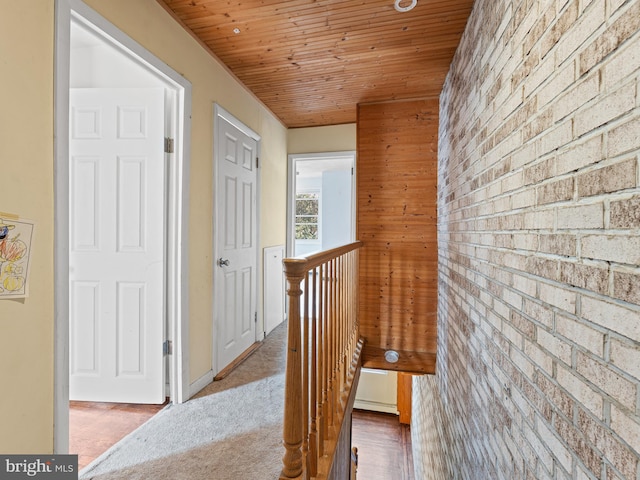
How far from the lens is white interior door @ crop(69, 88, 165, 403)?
1.92m

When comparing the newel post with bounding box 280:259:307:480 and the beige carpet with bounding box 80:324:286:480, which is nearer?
the newel post with bounding box 280:259:307:480

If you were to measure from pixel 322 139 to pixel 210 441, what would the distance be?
10.6 ft

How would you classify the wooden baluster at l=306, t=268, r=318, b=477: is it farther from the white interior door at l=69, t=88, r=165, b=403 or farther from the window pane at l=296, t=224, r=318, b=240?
the window pane at l=296, t=224, r=318, b=240

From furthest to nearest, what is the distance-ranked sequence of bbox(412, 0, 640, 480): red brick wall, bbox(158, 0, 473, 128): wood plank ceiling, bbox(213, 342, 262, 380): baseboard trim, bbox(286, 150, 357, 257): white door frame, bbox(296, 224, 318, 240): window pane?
bbox(296, 224, 318, 240): window pane
bbox(286, 150, 357, 257): white door frame
bbox(213, 342, 262, 380): baseboard trim
bbox(158, 0, 473, 128): wood plank ceiling
bbox(412, 0, 640, 480): red brick wall

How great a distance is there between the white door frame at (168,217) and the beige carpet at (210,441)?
22cm

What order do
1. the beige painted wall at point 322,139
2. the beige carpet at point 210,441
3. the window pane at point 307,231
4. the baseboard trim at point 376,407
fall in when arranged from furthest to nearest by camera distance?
the window pane at point 307,231 → the baseboard trim at point 376,407 → the beige painted wall at point 322,139 → the beige carpet at point 210,441

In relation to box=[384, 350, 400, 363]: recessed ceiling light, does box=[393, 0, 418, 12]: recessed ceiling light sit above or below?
above

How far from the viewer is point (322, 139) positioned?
3.80 meters

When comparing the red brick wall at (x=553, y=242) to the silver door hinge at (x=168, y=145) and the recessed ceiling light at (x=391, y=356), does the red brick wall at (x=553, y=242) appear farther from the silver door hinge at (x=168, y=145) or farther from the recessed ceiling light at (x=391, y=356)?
the silver door hinge at (x=168, y=145)

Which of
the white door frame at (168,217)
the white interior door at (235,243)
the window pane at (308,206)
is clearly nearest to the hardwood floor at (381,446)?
the white interior door at (235,243)

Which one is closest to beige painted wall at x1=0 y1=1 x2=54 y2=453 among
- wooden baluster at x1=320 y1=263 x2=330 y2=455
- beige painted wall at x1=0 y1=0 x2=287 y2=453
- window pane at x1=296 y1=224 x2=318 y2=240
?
beige painted wall at x1=0 y1=0 x2=287 y2=453

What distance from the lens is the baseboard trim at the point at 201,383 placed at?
6.65 ft

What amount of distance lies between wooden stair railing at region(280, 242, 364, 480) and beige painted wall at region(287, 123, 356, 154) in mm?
1872

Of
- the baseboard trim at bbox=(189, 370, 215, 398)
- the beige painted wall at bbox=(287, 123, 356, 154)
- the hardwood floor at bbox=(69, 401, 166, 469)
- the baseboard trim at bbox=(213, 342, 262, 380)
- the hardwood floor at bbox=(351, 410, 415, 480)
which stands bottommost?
the hardwood floor at bbox=(351, 410, 415, 480)
